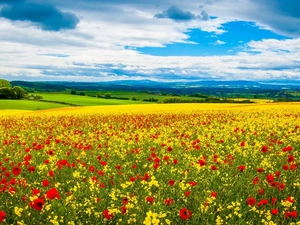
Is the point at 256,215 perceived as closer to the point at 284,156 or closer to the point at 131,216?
the point at 131,216

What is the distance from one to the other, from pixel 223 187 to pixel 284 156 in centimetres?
311

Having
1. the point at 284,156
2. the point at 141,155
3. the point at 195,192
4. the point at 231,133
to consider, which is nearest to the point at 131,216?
the point at 195,192

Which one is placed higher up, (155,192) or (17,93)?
(17,93)

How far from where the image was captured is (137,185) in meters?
6.93

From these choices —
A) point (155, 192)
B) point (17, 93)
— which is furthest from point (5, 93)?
point (155, 192)

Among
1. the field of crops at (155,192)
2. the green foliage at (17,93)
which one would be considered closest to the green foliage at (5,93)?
the green foliage at (17,93)

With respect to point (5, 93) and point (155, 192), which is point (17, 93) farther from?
point (155, 192)

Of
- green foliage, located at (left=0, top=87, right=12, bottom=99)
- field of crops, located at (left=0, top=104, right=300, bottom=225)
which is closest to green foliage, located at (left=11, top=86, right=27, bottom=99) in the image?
green foliage, located at (left=0, top=87, right=12, bottom=99)

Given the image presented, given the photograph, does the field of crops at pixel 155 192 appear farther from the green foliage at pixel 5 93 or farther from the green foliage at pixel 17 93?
the green foliage at pixel 5 93

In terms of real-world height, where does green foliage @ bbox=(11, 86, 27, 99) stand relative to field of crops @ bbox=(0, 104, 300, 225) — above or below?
above

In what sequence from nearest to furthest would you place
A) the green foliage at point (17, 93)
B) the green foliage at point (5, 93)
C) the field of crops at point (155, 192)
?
the field of crops at point (155, 192) → the green foliage at point (5, 93) → the green foliage at point (17, 93)

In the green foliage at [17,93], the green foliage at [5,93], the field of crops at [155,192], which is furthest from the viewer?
the green foliage at [17,93]

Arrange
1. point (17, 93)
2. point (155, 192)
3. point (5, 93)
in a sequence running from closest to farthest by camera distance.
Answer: point (155, 192), point (5, 93), point (17, 93)

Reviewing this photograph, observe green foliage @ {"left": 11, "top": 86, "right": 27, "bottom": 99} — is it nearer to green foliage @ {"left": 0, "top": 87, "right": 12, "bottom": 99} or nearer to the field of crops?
green foliage @ {"left": 0, "top": 87, "right": 12, "bottom": 99}
